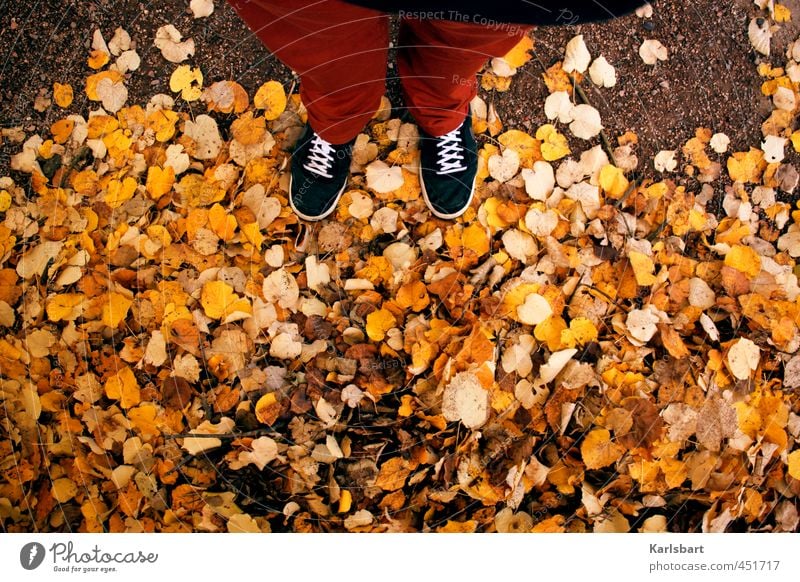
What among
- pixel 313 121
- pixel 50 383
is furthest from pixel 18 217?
pixel 313 121

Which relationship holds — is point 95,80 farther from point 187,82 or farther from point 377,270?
point 377,270

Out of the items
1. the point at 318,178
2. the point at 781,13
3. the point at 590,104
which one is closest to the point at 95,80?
the point at 318,178

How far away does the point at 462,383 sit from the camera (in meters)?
1.06

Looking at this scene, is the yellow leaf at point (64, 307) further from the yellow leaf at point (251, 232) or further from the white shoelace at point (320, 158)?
the white shoelace at point (320, 158)

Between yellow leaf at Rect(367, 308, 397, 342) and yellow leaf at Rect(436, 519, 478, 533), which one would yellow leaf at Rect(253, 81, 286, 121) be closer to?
yellow leaf at Rect(367, 308, 397, 342)

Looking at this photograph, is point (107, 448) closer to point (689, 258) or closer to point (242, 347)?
point (242, 347)

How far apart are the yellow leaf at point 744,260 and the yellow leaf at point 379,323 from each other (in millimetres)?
658

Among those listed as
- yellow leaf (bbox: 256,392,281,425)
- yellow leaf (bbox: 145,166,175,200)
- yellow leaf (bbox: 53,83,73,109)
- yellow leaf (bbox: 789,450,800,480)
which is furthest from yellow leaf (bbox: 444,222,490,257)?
yellow leaf (bbox: 53,83,73,109)

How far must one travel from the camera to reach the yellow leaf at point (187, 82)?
45.6 inches

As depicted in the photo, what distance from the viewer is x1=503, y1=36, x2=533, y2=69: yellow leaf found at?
46.8 inches

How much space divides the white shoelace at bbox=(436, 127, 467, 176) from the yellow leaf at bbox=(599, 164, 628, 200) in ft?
0.92

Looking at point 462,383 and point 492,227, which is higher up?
point 492,227

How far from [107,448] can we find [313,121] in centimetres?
70
